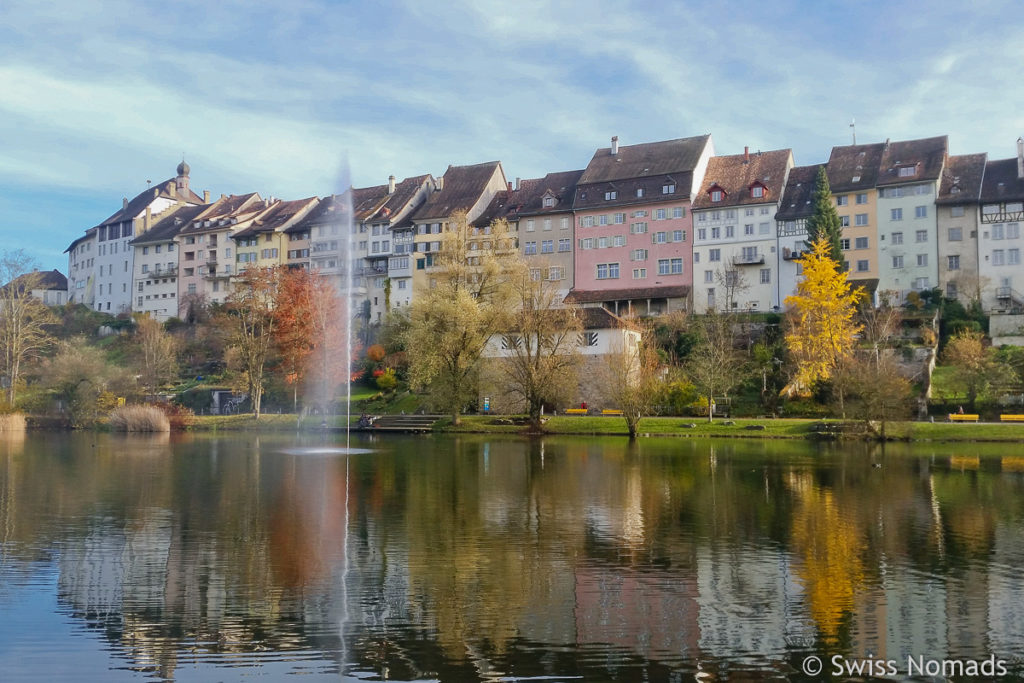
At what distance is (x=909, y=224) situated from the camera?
7506 centimetres

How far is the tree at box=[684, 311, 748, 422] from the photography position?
53.8 m

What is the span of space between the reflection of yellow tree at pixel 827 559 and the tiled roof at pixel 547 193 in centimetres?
6872

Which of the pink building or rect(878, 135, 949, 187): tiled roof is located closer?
rect(878, 135, 949, 187): tiled roof

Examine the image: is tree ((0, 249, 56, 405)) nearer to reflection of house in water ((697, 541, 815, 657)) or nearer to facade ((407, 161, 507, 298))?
facade ((407, 161, 507, 298))

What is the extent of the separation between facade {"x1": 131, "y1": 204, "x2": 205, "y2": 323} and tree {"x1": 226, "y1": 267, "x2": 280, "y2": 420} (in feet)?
161

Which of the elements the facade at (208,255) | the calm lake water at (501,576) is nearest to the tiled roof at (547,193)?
the facade at (208,255)

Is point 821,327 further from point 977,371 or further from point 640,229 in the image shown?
point 640,229

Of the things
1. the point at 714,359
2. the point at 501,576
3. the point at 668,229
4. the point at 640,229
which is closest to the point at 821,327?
the point at 714,359

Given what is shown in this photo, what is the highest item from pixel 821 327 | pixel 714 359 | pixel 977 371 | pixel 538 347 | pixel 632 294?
pixel 632 294

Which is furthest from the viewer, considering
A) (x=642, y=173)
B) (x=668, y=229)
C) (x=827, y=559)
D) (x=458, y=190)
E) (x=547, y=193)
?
(x=458, y=190)

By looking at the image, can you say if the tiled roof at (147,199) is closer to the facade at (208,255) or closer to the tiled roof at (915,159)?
the facade at (208,255)

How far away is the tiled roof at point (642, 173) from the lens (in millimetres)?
83938

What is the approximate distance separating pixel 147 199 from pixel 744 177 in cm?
8015

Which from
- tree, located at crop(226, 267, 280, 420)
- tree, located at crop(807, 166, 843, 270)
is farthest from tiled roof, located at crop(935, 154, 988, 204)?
tree, located at crop(226, 267, 280, 420)
